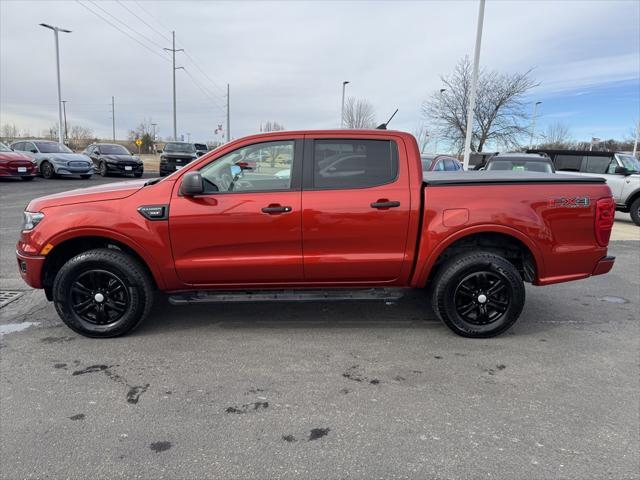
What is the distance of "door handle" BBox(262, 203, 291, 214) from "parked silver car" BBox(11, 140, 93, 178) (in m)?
18.5

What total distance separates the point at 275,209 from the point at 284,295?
827mm

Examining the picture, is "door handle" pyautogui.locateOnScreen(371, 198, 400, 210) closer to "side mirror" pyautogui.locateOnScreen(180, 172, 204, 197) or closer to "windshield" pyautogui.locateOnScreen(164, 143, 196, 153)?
"side mirror" pyautogui.locateOnScreen(180, 172, 204, 197)

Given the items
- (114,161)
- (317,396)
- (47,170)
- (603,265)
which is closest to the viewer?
(317,396)

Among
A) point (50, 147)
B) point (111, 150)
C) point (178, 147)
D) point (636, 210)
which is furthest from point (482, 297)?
point (178, 147)

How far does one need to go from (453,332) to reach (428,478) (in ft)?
6.66

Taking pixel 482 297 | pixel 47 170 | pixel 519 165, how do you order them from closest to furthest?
pixel 482 297 → pixel 519 165 → pixel 47 170

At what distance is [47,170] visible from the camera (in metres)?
19.5

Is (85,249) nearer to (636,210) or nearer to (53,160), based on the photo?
(636,210)

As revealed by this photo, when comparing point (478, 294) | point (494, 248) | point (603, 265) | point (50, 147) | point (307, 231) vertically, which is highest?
point (50, 147)

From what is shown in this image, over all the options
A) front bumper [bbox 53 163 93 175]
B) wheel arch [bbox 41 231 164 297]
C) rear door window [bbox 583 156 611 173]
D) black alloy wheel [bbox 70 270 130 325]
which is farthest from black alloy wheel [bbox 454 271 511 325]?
front bumper [bbox 53 163 93 175]

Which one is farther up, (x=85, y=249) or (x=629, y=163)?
(x=629, y=163)

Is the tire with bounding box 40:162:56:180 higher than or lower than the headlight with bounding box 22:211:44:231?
higher

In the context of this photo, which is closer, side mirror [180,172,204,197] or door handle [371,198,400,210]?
side mirror [180,172,204,197]

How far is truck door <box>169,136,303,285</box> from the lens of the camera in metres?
3.86
